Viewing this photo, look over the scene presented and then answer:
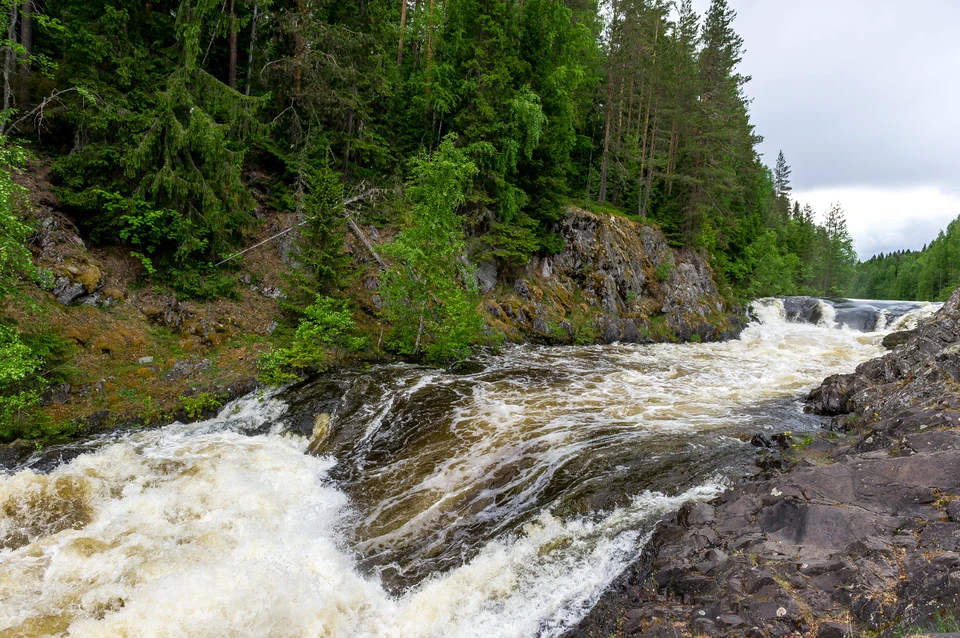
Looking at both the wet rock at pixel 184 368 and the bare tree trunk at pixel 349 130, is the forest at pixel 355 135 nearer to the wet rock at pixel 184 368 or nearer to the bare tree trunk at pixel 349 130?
the bare tree trunk at pixel 349 130

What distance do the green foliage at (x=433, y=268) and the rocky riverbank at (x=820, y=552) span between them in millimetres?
8662

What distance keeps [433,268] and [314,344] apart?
413cm

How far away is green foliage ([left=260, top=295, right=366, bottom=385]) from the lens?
10.8 metres

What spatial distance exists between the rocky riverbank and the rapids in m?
0.62

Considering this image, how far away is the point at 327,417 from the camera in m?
9.65

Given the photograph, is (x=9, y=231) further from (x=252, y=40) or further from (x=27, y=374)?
(x=252, y=40)

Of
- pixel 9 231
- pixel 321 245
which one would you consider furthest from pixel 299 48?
pixel 9 231

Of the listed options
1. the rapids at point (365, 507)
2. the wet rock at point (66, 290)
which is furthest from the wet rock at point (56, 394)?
the wet rock at point (66, 290)

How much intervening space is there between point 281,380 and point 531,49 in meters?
19.8

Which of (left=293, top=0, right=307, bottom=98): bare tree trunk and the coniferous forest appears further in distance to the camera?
(left=293, top=0, right=307, bottom=98): bare tree trunk

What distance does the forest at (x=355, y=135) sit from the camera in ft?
36.2

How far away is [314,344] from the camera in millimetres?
11344

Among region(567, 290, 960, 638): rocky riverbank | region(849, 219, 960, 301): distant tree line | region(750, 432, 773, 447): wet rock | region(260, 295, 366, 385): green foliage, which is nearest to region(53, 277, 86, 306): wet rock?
region(260, 295, 366, 385): green foliage

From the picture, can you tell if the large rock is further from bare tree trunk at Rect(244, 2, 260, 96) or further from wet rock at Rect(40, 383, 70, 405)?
bare tree trunk at Rect(244, 2, 260, 96)
